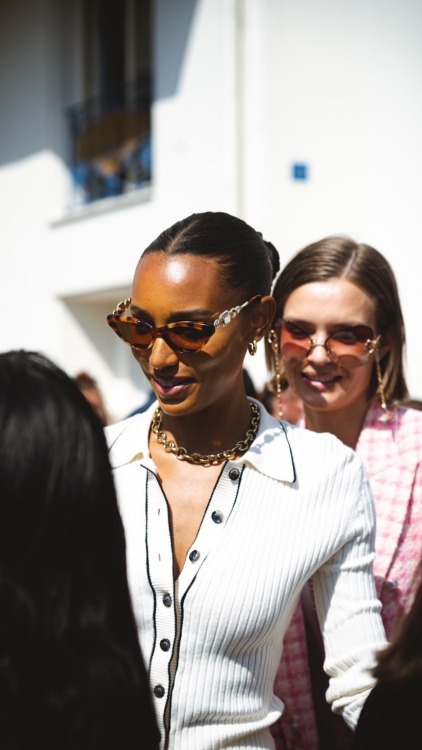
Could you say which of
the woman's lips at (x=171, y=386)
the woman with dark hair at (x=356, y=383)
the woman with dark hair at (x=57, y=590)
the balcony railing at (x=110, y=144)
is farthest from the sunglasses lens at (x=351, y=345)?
the balcony railing at (x=110, y=144)

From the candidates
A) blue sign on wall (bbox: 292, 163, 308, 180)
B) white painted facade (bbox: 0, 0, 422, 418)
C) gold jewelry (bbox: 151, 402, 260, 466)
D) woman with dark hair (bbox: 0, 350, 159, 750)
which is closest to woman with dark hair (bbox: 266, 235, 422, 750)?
gold jewelry (bbox: 151, 402, 260, 466)

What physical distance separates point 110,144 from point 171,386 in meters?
8.25

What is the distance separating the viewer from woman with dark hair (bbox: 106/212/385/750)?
5.62 ft

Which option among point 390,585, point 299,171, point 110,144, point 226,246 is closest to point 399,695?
point 390,585

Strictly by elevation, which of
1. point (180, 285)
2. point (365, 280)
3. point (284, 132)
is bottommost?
point (284, 132)

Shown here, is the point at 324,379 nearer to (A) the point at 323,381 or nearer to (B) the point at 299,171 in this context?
(A) the point at 323,381

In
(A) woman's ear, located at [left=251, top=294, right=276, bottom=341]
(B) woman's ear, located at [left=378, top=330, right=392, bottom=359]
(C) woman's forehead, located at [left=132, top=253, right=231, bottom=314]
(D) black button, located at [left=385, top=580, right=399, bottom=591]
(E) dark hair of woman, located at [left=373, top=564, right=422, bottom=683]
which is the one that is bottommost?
(D) black button, located at [left=385, top=580, right=399, bottom=591]

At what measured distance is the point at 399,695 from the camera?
137 centimetres

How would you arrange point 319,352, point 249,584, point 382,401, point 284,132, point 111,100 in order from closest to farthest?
point 249,584
point 319,352
point 382,401
point 284,132
point 111,100

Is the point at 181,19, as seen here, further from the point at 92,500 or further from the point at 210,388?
the point at 92,500

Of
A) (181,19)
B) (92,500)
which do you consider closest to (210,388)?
(92,500)

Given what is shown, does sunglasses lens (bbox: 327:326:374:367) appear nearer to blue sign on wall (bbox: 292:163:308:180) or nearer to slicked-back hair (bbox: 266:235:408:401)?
slicked-back hair (bbox: 266:235:408:401)

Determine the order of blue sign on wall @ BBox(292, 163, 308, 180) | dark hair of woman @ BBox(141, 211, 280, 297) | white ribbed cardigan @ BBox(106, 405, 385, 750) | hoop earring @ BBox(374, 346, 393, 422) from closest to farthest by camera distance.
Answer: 1. white ribbed cardigan @ BBox(106, 405, 385, 750)
2. dark hair of woman @ BBox(141, 211, 280, 297)
3. hoop earring @ BBox(374, 346, 393, 422)
4. blue sign on wall @ BBox(292, 163, 308, 180)

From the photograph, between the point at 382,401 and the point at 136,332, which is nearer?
the point at 136,332
